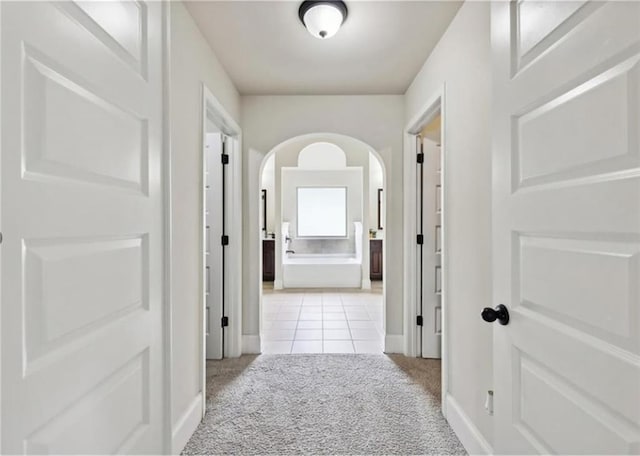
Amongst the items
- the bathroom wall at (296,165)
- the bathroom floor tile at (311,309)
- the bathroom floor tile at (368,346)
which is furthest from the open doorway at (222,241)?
the bathroom wall at (296,165)

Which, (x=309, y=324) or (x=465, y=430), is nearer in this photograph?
(x=465, y=430)

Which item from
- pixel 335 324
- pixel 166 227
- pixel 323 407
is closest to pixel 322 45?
pixel 166 227

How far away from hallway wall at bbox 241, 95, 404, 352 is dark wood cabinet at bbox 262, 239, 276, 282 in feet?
11.7

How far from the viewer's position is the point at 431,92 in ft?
7.59

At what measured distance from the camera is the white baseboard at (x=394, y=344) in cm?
304

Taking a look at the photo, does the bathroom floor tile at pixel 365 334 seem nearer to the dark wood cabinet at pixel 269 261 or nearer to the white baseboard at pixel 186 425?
the white baseboard at pixel 186 425

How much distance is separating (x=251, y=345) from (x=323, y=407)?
3.60 feet

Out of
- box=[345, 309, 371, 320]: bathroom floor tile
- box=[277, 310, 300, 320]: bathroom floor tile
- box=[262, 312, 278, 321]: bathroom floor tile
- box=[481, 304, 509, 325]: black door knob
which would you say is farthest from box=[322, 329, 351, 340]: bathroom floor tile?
box=[481, 304, 509, 325]: black door knob

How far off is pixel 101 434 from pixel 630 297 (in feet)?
4.09

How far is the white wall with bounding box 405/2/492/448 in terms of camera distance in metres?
1.56

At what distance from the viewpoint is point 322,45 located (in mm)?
2188

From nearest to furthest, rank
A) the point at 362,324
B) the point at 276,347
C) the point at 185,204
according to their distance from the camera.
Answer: the point at 185,204, the point at 276,347, the point at 362,324

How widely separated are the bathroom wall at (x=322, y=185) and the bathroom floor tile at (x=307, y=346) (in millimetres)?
3903

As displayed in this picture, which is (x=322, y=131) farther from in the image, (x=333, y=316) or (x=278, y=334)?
(x=333, y=316)
